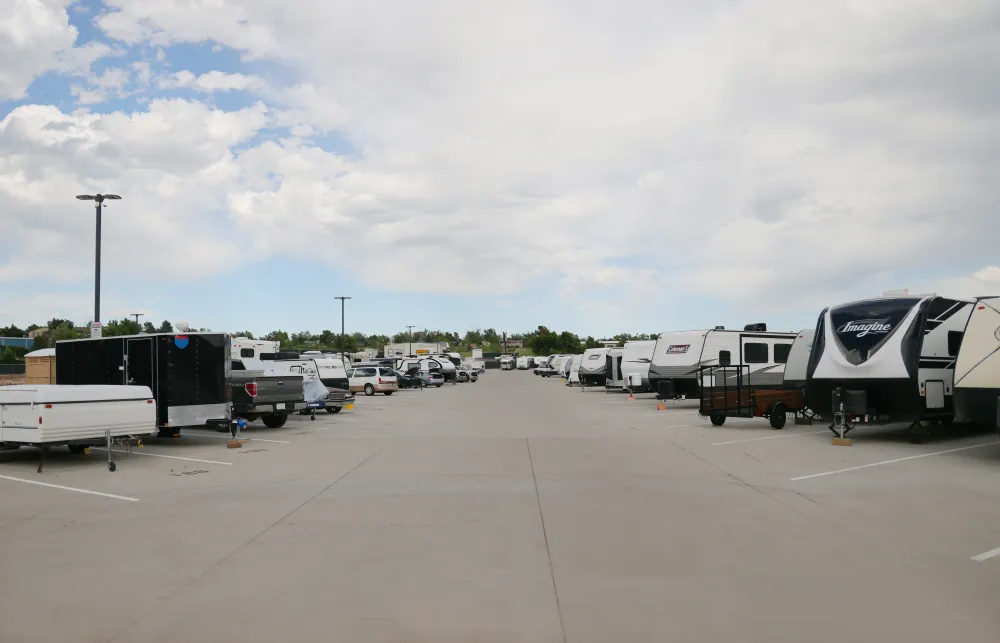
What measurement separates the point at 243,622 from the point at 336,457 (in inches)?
369

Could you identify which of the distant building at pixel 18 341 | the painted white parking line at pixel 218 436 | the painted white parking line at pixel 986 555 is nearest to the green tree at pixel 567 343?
the distant building at pixel 18 341

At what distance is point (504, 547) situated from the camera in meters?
7.42

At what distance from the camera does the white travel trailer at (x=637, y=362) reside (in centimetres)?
3625

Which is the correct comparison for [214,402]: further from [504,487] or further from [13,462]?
[504,487]

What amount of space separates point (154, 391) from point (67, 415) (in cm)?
393

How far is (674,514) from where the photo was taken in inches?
355

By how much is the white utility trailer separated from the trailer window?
63.0 ft

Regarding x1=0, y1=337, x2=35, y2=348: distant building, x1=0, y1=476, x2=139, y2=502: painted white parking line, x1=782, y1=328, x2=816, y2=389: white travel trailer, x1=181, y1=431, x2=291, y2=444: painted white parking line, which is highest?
x1=0, y1=337, x2=35, y2=348: distant building

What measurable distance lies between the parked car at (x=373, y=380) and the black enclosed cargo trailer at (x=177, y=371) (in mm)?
22066

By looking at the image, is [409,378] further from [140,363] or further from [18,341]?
[18,341]

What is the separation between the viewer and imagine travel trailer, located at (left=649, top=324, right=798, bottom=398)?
26203 mm

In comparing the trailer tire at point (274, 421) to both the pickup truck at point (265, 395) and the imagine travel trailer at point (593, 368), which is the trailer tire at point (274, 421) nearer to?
the pickup truck at point (265, 395)

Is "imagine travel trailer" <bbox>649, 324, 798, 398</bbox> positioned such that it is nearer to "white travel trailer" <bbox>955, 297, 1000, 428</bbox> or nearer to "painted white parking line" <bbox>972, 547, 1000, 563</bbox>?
"white travel trailer" <bbox>955, 297, 1000, 428</bbox>

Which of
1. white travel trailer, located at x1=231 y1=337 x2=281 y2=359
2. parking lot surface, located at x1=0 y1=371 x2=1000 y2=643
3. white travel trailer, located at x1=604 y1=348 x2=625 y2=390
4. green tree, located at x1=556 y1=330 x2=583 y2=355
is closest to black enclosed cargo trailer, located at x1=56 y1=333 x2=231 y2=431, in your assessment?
parking lot surface, located at x1=0 y1=371 x2=1000 y2=643
